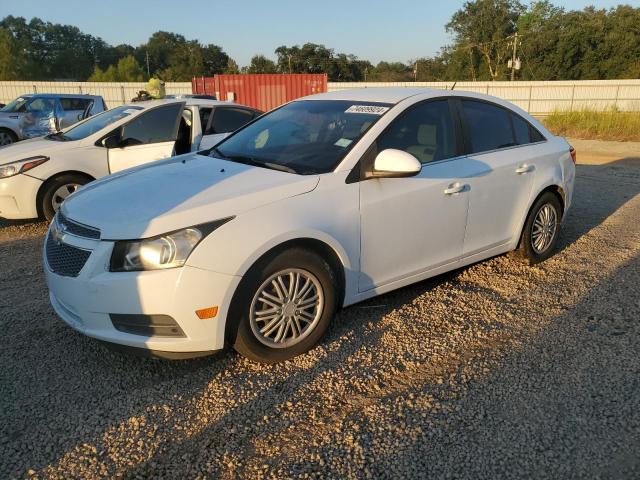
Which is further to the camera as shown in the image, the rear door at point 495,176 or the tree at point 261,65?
the tree at point 261,65

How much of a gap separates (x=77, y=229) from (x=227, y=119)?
461 centimetres

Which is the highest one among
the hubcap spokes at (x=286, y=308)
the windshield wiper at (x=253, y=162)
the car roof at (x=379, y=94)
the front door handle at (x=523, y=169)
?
the car roof at (x=379, y=94)

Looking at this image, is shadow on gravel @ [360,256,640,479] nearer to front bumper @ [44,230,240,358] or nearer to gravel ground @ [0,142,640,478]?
gravel ground @ [0,142,640,478]

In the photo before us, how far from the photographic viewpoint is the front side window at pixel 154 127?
6.97 m

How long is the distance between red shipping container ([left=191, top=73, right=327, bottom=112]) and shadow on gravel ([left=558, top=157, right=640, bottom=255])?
11899 millimetres

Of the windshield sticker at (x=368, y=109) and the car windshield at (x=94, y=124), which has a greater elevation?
the windshield sticker at (x=368, y=109)

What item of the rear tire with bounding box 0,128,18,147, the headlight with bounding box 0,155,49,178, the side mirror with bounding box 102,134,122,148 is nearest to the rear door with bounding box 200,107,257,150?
the side mirror with bounding box 102,134,122,148

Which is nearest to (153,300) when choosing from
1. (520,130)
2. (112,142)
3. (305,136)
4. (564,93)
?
(305,136)

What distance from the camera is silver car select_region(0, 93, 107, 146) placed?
14.3m

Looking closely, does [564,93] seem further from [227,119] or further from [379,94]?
[379,94]

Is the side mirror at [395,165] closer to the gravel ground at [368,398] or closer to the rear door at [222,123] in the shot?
the gravel ground at [368,398]

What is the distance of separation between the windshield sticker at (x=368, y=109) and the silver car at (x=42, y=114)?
11814mm

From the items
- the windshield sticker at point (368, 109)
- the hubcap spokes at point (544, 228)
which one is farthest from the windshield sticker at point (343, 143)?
the hubcap spokes at point (544, 228)

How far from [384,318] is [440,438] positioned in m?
1.44
